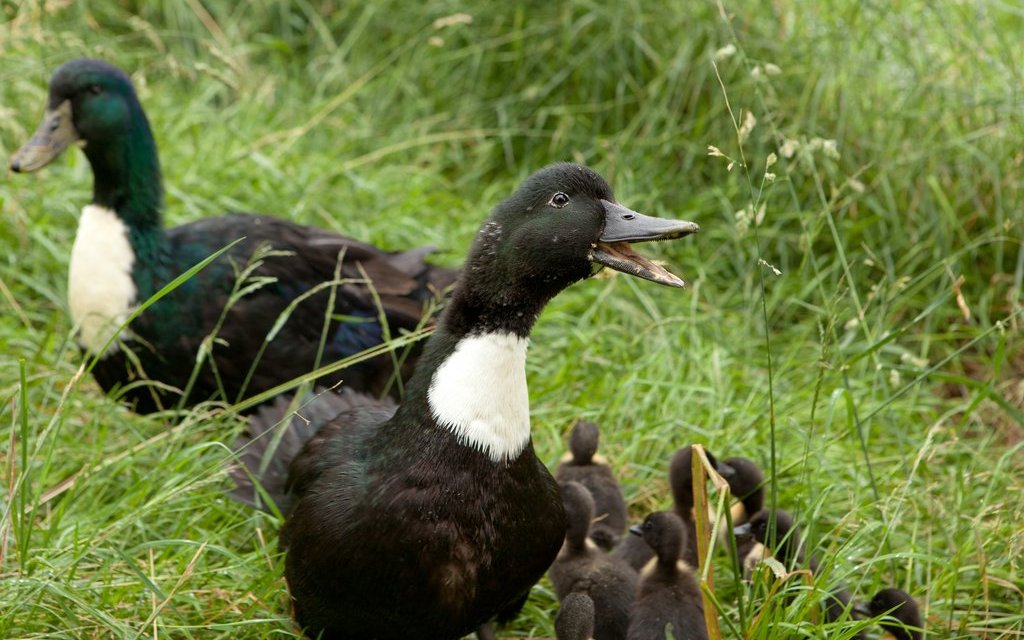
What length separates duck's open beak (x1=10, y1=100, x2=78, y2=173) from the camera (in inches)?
186

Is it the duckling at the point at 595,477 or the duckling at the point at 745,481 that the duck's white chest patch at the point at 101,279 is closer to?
the duckling at the point at 595,477

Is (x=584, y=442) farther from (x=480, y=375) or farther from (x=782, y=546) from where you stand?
(x=480, y=375)

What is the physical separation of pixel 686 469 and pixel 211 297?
175cm

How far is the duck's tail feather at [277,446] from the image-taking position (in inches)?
156

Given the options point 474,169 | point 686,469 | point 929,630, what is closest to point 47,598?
point 686,469

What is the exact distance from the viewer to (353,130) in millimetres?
6590

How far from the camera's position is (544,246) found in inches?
120

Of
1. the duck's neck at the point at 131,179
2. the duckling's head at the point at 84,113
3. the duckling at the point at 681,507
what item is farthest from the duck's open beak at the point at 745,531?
the duckling's head at the point at 84,113

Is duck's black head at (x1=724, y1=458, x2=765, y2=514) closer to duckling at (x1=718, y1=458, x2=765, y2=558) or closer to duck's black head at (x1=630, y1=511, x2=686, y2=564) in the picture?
duckling at (x1=718, y1=458, x2=765, y2=558)

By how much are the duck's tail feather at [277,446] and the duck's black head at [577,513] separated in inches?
25.5

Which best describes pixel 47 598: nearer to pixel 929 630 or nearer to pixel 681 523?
pixel 681 523

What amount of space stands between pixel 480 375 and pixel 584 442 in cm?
120

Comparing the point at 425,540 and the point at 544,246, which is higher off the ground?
the point at 544,246

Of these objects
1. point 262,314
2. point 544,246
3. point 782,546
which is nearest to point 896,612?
point 782,546
